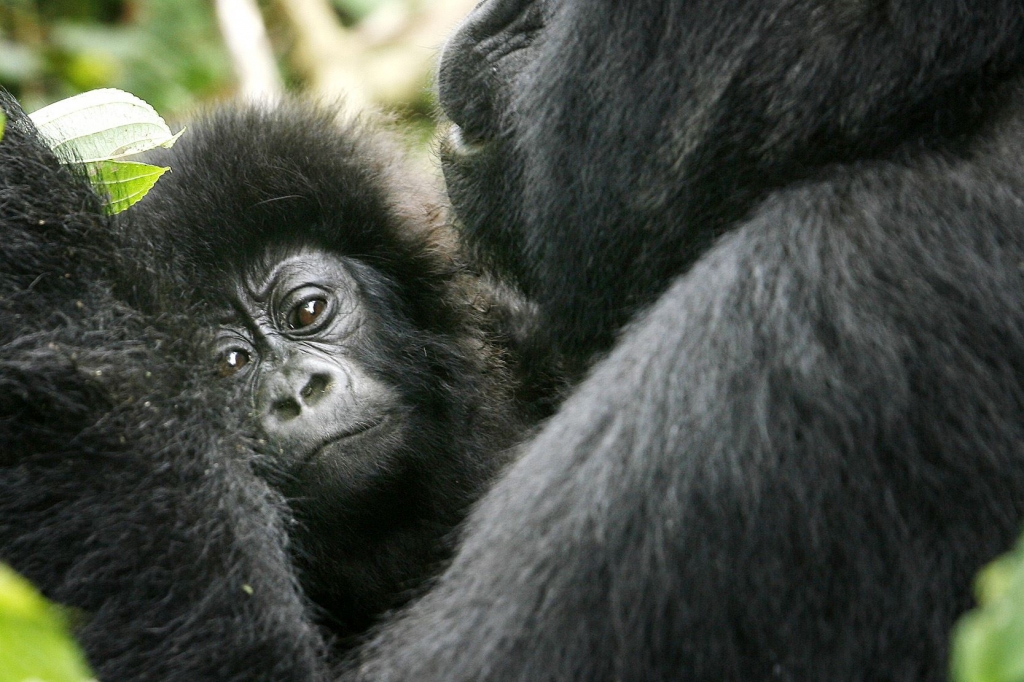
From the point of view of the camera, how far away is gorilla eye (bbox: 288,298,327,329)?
2500 millimetres

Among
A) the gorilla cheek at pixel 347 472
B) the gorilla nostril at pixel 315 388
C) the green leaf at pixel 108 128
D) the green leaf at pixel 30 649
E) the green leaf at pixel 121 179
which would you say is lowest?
the gorilla cheek at pixel 347 472

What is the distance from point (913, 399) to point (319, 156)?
1625 mm

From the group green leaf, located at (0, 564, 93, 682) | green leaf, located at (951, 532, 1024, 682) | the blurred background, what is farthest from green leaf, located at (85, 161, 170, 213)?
the blurred background

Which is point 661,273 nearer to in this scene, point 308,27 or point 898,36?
point 898,36

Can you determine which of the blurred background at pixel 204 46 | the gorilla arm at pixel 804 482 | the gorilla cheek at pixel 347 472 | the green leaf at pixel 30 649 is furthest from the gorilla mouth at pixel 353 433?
the blurred background at pixel 204 46

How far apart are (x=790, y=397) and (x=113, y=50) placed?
464 cm

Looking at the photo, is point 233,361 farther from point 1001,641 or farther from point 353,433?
point 1001,641

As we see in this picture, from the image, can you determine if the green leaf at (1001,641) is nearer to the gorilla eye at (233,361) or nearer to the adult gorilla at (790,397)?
the adult gorilla at (790,397)

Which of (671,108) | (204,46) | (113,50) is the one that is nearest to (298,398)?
(671,108)

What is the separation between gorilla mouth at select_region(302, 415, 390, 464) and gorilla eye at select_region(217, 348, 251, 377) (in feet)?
0.84

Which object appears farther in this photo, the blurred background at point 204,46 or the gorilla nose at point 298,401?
the blurred background at point 204,46

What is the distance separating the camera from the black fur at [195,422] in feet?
5.42

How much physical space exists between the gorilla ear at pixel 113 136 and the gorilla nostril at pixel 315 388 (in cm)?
52

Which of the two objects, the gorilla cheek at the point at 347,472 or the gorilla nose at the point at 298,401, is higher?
the gorilla nose at the point at 298,401
